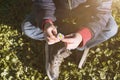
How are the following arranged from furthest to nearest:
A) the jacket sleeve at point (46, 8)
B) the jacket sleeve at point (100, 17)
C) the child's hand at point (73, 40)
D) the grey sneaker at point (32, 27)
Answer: the grey sneaker at point (32, 27)
the jacket sleeve at point (46, 8)
the jacket sleeve at point (100, 17)
the child's hand at point (73, 40)

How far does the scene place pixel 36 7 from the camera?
3.90 meters

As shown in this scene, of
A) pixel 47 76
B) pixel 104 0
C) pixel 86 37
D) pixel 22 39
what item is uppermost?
pixel 104 0

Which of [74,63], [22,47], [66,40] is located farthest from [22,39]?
[66,40]

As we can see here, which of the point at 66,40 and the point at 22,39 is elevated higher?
the point at 66,40

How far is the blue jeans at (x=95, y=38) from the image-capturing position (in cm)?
405

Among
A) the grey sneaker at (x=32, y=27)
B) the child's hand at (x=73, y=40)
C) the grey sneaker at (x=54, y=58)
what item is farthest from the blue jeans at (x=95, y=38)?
the child's hand at (x=73, y=40)

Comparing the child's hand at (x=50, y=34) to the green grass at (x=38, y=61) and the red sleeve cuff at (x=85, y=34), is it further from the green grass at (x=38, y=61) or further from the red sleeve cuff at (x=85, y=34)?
the green grass at (x=38, y=61)

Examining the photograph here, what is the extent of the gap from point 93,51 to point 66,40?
52.2 inches

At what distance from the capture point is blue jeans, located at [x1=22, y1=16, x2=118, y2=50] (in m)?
4.05

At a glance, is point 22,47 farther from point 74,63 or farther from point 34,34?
point 74,63

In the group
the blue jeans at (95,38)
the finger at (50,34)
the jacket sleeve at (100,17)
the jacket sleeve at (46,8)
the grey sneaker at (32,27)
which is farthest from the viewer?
the grey sneaker at (32,27)

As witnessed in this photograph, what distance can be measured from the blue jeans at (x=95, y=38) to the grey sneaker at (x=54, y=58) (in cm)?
22

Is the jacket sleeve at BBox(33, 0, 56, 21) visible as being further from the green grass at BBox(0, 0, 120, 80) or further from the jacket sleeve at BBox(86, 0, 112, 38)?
the green grass at BBox(0, 0, 120, 80)

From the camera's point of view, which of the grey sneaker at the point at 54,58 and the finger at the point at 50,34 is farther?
the grey sneaker at the point at 54,58
